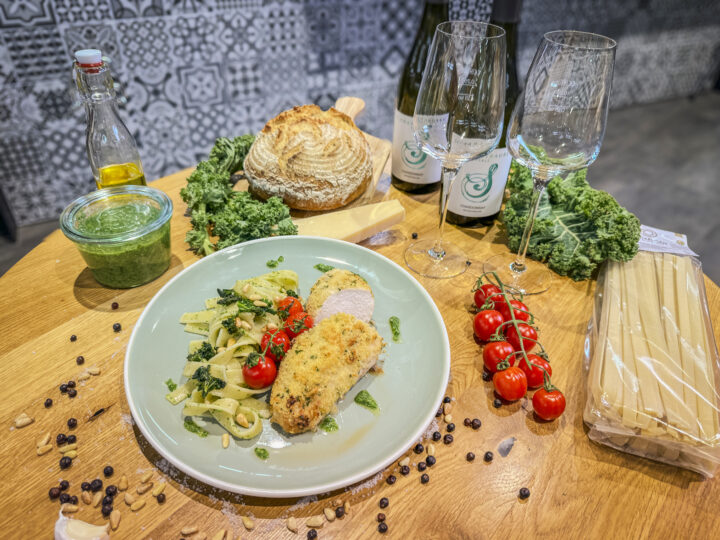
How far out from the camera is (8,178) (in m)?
3.96

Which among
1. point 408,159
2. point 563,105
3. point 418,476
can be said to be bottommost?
point 418,476

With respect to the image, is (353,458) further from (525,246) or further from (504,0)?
(504,0)

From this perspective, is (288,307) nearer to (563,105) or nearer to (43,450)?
(43,450)

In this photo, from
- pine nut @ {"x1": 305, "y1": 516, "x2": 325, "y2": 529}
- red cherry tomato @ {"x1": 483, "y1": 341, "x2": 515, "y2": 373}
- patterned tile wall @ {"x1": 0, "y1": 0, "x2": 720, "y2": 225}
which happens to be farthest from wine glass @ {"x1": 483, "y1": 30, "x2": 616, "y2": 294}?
patterned tile wall @ {"x1": 0, "y1": 0, "x2": 720, "y2": 225}

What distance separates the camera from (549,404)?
1443mm

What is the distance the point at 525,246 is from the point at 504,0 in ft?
3.42

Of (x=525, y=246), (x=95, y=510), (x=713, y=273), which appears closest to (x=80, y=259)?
(x=95, y=510)

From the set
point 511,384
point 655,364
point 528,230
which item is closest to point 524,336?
point 511,384

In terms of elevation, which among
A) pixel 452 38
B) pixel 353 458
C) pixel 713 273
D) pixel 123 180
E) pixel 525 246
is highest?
pixel 452 38

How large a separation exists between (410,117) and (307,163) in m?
0.54

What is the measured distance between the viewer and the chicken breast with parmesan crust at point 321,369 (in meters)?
1.36

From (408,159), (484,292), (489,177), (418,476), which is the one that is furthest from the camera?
(408,159)

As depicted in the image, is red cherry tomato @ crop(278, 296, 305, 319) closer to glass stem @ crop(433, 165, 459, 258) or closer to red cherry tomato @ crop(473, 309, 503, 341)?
red cherry tomato @ crop(473, 309, 503, 341)

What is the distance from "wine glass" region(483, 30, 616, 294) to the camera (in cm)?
152
